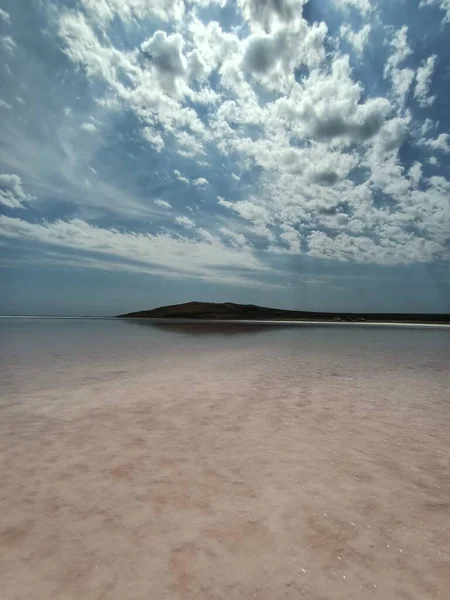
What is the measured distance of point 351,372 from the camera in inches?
410

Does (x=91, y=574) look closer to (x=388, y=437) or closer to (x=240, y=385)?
(x=388, y=437)

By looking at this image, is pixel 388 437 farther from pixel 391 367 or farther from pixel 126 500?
pixel 391 367

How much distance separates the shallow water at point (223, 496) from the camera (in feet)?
7.44

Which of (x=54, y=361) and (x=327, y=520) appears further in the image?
(x=54, y=361)

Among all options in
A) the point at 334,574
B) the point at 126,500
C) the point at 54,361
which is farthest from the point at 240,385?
the point at 54,361

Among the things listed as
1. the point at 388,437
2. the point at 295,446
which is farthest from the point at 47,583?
the point at 388,437

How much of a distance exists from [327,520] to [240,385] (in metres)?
5.53

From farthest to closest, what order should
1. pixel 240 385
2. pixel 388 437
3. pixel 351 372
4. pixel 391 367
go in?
pixel 391 367 → pixel 351 372 → pixel 240 385 → pixel 388 437

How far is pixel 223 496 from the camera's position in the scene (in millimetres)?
3258

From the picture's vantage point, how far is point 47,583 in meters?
2.19

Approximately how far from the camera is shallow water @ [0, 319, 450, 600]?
2.27 metres

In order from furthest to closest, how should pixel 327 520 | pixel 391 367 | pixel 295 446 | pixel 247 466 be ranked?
pixel 391 367 → pixel 295 446 → pixel 247 466 → pixel 327 520

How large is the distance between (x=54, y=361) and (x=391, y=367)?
1242 centimetres

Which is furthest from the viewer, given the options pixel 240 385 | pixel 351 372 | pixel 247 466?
pixel 351 372
